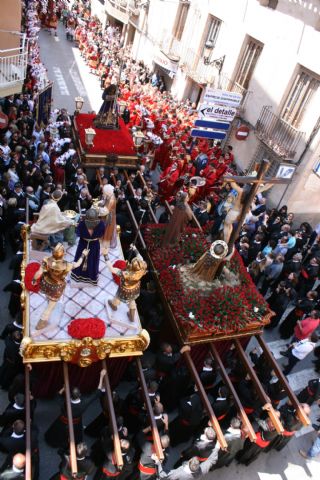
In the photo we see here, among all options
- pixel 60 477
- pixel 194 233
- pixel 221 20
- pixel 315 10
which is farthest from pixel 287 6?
pixel 60 477

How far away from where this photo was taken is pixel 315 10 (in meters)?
14.8

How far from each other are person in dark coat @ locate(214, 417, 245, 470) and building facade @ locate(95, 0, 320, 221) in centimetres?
1036

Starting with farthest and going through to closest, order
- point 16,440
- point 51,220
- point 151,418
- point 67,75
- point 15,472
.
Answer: point 67,75 < point 51,220 < point 151,418 < point 16,440 < point 15,472

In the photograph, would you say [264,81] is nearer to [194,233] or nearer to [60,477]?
[194,233]

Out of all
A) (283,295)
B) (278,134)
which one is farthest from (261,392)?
(278,134)

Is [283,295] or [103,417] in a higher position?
[283,295]

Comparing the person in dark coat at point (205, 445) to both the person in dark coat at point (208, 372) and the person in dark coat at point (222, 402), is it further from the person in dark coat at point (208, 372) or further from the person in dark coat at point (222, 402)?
the person in dark coat at point (208, 372)

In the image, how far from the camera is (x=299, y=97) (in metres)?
15.8

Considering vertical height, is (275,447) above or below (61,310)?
below

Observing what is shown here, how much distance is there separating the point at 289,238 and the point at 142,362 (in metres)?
6.42

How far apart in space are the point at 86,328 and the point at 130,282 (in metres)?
1.14

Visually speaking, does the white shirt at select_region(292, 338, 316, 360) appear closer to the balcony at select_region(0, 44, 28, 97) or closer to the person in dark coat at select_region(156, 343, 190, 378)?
the person in dark coat at select_region(156, 343, 190, 378)

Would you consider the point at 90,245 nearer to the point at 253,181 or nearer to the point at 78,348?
the point at 78,348

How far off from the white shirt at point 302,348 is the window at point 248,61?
44.8 feet
